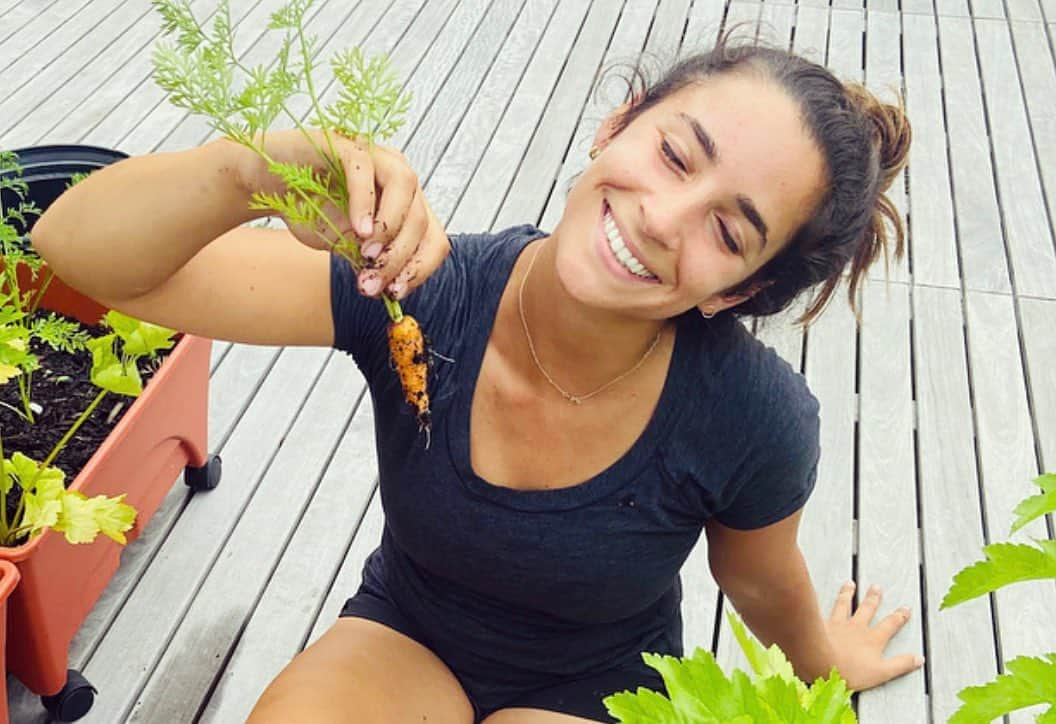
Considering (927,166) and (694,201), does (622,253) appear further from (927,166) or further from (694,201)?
(927,166)

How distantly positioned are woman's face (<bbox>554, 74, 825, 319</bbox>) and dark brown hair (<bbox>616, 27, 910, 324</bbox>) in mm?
23

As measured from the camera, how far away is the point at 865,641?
2012mm

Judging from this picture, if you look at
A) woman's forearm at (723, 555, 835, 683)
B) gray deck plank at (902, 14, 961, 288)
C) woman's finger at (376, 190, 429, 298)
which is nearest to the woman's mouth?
woman's finger at (376, 190, 429, 298)

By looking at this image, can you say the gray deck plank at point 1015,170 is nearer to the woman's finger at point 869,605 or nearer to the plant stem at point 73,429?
the woman's finger at point 869,605

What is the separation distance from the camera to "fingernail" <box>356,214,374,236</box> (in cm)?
100

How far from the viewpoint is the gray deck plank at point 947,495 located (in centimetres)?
201

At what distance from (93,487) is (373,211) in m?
0.85

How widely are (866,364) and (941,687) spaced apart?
86cm

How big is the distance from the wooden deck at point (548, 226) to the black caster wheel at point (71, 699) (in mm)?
38

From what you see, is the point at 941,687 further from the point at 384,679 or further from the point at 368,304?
the point at 368,304

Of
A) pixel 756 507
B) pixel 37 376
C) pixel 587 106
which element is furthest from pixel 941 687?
pixel 587 106

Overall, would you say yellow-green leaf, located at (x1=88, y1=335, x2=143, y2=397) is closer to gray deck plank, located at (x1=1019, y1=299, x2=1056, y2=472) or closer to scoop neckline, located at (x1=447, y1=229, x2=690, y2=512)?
scoop neckline, located at (x1=447, y1=229, x2=690, y2=512)

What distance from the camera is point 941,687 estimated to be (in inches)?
77.7

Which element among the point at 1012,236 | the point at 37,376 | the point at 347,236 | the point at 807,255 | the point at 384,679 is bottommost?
the point at 1012,236
